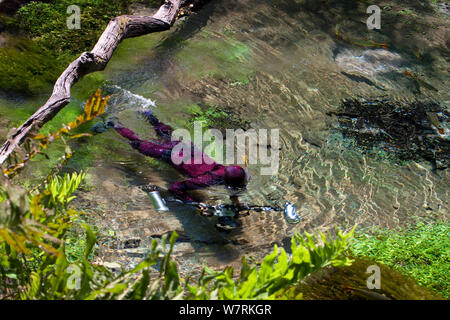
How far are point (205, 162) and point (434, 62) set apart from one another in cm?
464

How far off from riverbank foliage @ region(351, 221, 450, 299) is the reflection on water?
0.20m

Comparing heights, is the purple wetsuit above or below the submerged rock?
below

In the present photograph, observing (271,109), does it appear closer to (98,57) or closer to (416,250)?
(98,57)

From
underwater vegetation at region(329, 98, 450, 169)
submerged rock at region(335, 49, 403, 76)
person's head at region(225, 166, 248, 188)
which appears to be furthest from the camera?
submerged rock at region(335, 49, 403, 76)

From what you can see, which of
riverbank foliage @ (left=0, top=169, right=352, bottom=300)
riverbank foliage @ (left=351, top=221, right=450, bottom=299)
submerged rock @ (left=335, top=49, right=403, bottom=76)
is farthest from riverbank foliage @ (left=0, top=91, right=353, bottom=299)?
submerged rock @ (left=335, top=49, right=403, bottom=76)

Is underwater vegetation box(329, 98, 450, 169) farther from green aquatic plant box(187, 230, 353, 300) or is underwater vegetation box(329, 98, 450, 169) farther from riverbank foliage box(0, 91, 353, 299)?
riverbank foliage box(0, 91, 353, 299)

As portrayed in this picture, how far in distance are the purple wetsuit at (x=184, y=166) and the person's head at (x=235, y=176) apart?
0.11m

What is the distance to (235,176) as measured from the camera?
4297mm

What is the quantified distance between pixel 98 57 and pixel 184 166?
1924mm

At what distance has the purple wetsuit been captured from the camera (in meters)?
4.37

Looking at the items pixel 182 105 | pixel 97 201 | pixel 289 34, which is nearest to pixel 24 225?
pixel 97 201

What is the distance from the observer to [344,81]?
21.2ft

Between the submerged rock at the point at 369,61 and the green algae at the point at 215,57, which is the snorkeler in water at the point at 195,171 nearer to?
the green algae at the point at 215,57

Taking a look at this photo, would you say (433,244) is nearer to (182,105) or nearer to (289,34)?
(182,105)
